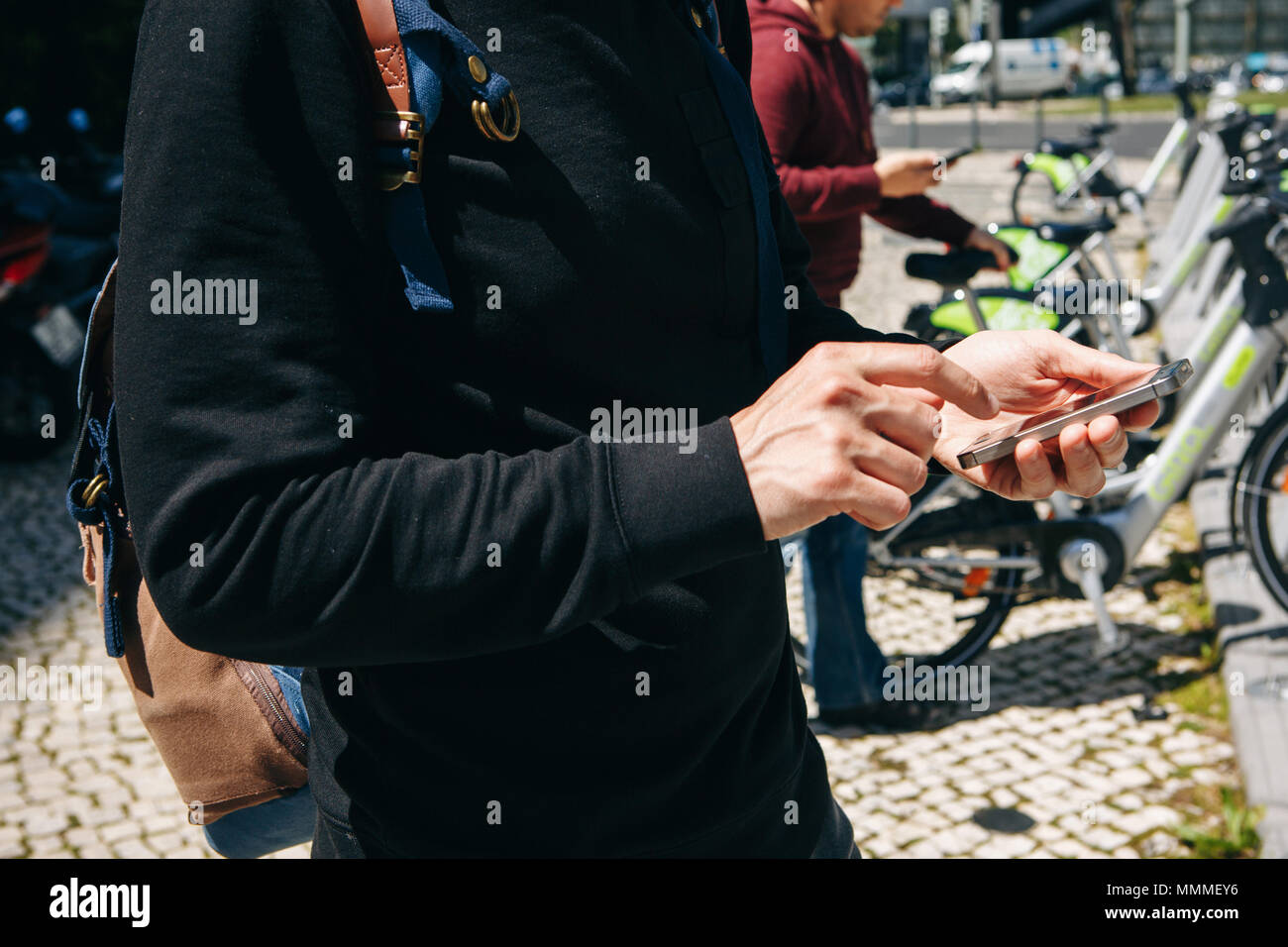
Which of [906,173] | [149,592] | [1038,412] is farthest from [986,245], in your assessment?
[149,592]

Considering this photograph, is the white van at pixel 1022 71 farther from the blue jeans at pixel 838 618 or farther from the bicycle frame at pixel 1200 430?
the blue jeans at pixel 838 618

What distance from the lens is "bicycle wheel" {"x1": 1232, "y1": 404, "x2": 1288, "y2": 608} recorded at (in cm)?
410

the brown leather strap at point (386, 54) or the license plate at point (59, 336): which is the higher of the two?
the license plate at point (59, 336)


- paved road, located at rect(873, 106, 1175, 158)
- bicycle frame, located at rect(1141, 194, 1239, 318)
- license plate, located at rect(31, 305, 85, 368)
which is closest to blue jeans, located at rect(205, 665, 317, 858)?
license plate, located at rect(31, 305, 85, 368)

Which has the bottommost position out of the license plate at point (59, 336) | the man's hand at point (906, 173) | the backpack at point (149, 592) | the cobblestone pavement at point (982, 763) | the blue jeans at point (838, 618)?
the cobblestone pavement at point (982, 763)

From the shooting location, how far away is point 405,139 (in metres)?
1.00

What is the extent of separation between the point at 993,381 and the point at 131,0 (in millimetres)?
12178

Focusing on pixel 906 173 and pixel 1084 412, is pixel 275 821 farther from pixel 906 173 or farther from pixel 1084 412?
pixel 906 173

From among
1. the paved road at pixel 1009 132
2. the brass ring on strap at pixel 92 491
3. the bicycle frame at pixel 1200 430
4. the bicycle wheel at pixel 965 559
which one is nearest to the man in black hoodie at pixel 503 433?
the brass ring on strap at pixel 92 491

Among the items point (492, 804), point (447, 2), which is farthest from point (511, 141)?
point (492, 804)

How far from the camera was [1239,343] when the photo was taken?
414cm

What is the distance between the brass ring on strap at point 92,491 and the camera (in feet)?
4.16

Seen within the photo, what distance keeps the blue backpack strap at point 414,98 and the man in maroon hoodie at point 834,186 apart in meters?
2.58

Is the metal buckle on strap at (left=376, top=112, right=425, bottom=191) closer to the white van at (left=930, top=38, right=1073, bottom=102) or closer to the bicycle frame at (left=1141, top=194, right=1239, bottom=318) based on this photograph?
the bicycle frame at (left=1141, top=194, right=1239, bottom=318)
